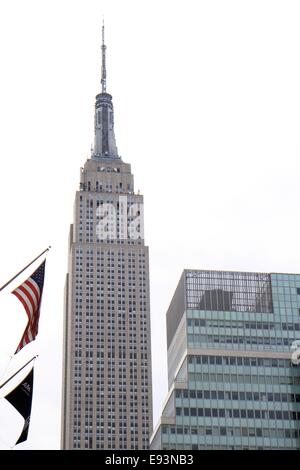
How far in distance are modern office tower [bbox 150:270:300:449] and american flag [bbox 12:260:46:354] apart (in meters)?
79.8

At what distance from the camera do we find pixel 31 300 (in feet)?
192

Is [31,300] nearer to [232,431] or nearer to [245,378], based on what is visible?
[232,431]

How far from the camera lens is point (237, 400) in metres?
140

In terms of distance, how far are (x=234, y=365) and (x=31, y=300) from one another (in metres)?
88.8

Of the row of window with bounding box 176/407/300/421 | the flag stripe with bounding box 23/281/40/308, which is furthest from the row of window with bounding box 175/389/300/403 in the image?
the flag stripe with bounding box 23/281/40/308

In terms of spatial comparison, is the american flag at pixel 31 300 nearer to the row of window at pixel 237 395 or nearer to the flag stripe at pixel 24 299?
the flag stripe at pixel 24 299

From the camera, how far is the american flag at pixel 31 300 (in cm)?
5803

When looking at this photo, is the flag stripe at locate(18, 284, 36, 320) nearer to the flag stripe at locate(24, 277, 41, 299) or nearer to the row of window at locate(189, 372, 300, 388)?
the flag stripe at locate(24, 277, 41, 299)

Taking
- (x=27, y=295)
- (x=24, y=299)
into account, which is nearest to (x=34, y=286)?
(x=27, y=295)

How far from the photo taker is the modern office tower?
13575 centimetres

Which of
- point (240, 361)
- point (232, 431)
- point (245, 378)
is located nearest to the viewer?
point (232, 431)
